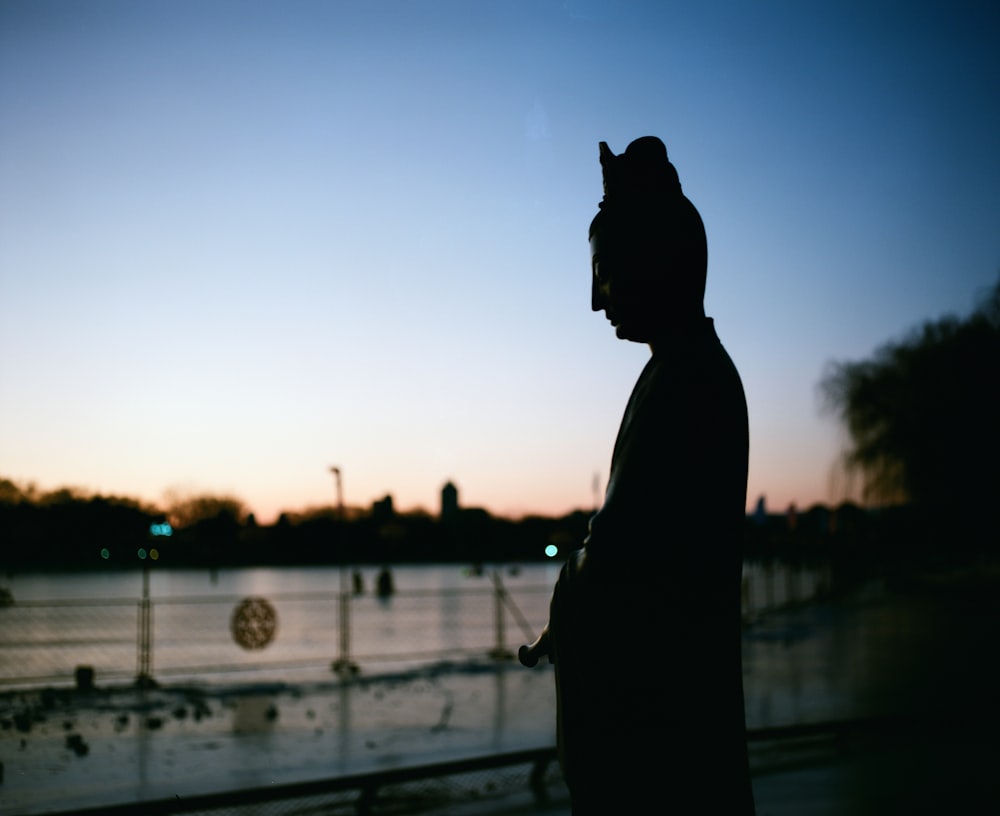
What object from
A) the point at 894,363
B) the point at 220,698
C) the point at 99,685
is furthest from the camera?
the point at 894,363

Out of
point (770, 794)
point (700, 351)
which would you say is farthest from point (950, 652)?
point (700, 351)

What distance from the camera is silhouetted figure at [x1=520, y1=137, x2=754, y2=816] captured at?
2281 mm

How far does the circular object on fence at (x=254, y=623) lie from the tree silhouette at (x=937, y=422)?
23.1m

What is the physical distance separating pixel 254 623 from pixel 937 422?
23.3 metres

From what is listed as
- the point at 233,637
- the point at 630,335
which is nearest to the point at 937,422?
the point at 233,637

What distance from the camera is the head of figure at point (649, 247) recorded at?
8.22 ft

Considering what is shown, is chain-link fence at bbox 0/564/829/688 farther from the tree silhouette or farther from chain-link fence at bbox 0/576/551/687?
the tree silhouette

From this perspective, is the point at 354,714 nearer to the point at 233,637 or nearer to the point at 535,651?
the point at 535,651

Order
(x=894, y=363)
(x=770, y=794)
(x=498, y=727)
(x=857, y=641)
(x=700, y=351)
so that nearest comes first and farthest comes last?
1. (x=700, y=351)
2. (x=770, y=794)
3. (x=498, y=727)
4. (x=857, y=641)
5. (x=894, y=363)

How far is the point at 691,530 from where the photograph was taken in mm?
2299

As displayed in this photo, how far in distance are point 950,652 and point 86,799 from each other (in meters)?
13.5

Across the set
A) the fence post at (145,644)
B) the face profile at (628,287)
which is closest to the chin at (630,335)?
the face profile at (628,287)

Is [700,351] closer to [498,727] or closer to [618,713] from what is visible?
[618,713]

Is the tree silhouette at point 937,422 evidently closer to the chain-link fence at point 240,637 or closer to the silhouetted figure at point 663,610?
the chain-link fence at point 240,637
